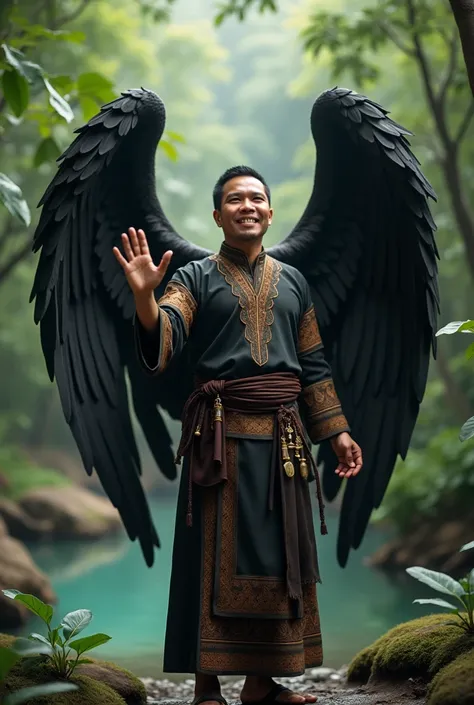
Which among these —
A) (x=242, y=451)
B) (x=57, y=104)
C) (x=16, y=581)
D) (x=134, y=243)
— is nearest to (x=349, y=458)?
(x=242, y=451)

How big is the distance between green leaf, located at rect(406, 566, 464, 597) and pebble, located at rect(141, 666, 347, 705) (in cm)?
84

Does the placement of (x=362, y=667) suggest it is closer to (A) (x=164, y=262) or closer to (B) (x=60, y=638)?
(B) (x=60, y=638)

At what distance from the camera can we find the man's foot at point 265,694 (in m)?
2.86

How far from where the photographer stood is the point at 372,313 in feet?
10.9

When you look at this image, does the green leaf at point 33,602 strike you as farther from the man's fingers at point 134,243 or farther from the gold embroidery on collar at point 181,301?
the man's fingers at point 134,243

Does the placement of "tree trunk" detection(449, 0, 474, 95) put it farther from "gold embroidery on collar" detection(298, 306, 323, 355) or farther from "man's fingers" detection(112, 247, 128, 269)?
"man's fingers" detection(112, 247, 128, 269)

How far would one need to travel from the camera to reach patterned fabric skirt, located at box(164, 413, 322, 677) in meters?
2.67

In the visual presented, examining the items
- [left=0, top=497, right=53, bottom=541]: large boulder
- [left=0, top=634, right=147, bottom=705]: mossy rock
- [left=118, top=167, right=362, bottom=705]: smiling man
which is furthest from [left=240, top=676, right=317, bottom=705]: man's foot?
[left=0, top=497, right=53, bottom=541]: large boulder

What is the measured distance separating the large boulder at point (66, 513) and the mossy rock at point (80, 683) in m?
6.56

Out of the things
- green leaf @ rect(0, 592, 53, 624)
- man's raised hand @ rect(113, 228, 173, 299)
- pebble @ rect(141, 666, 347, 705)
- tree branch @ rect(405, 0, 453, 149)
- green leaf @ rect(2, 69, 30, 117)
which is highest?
tree branch @ rect(405, 0, 453, 149)

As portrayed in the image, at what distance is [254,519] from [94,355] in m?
0.90

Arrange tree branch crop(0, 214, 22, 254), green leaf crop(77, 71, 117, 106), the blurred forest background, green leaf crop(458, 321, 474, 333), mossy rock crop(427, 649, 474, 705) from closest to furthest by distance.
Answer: mossy rock crop(427, 649, 474, 705) < green leaf crop(458, 321, 474, 333) < green leaf crop(77, 71, 117, 106) < the blurred forest background < tree branch crop(0, 214, 22, 254)

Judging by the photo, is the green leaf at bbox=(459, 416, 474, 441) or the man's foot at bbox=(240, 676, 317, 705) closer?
the green leaf at bbox=(459, 416, 474, 441)

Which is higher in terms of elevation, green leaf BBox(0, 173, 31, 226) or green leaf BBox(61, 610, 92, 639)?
green leaf BBox(0, 173, 31, 226)
